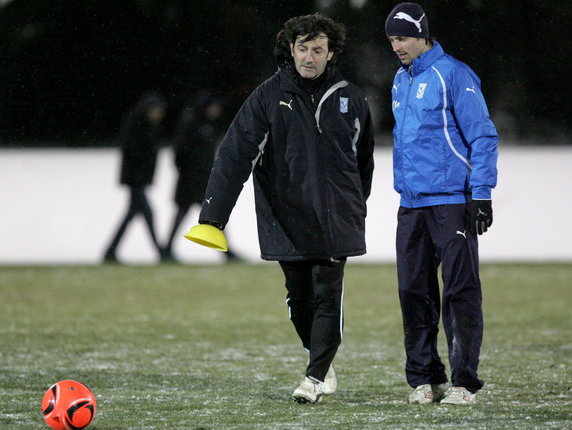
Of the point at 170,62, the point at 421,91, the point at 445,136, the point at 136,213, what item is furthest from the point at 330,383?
the point at 170,62

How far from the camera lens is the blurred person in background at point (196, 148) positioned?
1491cm

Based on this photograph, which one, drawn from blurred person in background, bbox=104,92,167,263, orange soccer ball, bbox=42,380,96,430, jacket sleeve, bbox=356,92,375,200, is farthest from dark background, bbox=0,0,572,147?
orange soccer ball, bbox=42,380,96,430

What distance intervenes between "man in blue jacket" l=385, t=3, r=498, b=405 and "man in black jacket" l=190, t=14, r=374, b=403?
28cm

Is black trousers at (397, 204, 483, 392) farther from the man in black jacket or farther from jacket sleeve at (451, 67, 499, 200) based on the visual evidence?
the man in black jacket

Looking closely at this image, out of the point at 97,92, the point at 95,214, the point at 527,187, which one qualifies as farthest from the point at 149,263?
the point at 527,187

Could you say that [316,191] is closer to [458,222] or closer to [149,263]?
[458,222]

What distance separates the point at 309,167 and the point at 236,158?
37 cm

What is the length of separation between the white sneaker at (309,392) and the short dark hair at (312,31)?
1641 millimetres

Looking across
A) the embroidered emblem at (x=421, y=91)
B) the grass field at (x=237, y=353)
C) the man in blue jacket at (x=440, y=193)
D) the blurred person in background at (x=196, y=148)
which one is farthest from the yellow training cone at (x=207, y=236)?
the blurred person in background at (x=196, y=148)

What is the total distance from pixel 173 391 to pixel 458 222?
68.9 inches

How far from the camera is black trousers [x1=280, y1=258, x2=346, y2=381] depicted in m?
5.91

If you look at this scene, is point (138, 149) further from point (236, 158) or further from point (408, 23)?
point (408, 23)

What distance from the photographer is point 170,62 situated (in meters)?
15.5

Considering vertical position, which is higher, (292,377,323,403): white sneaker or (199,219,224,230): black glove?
(199,219,224,230): black glove
